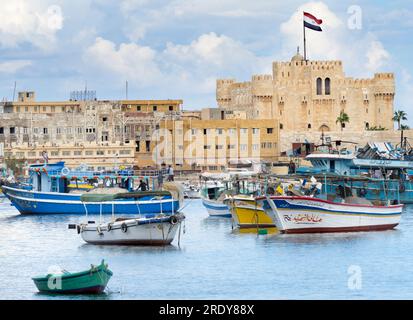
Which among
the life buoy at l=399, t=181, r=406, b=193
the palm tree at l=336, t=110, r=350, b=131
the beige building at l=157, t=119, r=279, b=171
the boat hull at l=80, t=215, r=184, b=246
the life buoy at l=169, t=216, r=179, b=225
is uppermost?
the palm tree at l=336, t=110, r=350, b=131

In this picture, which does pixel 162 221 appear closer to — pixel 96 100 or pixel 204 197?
pixel 204 197

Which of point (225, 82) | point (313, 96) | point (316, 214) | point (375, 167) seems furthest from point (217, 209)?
point (225, 82)

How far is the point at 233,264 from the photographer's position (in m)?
41.9

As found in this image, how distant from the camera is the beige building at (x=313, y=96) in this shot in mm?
119875

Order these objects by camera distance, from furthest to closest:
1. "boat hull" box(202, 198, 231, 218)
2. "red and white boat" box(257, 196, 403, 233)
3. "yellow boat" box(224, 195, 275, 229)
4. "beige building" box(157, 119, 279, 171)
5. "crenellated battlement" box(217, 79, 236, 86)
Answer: "crenellated battlement" box(217, 79, 236, 86), "beige building" box(157, 119, 279, 171), "boat hull" box(202, 198, 231, 218), "yellow boat" box(224, 195, 275, 229), "red and white boat" box(257, 196, 403, 233)

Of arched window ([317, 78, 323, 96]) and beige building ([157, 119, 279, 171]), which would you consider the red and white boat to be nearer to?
beige building ([157, 119, 279, 171])

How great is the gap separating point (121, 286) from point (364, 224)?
53.0 feet

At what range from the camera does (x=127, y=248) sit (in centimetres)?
4475

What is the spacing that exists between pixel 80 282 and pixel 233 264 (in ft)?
29.9

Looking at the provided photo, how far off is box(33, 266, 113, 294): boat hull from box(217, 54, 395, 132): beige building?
85364 mm

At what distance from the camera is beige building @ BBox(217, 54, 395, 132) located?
119875mm

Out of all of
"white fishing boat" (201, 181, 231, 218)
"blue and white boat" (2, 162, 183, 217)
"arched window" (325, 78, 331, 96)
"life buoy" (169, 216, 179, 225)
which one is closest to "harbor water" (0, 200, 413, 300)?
"life buoy" (169, 216, 179, 225)

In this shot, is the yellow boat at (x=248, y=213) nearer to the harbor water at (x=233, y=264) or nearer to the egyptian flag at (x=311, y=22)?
the harbor water at (x=233, y=264)
